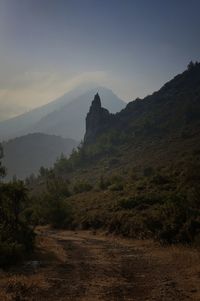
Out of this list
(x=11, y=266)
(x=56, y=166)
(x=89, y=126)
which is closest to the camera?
(x=11, y=266)

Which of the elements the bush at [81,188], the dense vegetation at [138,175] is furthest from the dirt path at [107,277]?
the bush at [81,188]

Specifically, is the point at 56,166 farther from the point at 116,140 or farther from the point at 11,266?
the point at 11,266

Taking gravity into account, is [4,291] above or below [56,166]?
below

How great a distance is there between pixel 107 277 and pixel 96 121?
519 feet

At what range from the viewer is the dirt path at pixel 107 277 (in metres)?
11.5

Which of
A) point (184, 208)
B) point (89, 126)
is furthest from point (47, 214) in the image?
point (89, 126)

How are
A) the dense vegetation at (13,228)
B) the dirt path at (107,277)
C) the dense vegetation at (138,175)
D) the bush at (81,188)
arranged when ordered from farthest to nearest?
the bush at (81,188) < the dense vegetation at (138,175) < the dense vegetation at (13,228) < the dirt path at (107,277)

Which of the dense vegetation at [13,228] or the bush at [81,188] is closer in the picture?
the dense vegetation at [13,228]

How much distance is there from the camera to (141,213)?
99.3ft

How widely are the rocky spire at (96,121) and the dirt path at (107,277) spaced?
476ft

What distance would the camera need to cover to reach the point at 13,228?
64.5 ft

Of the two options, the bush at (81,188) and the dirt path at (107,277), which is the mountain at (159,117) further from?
the dirt path at (107,277)

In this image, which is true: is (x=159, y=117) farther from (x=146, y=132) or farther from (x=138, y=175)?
(x=138, y=175)

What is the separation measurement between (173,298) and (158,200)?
72.2 feet
